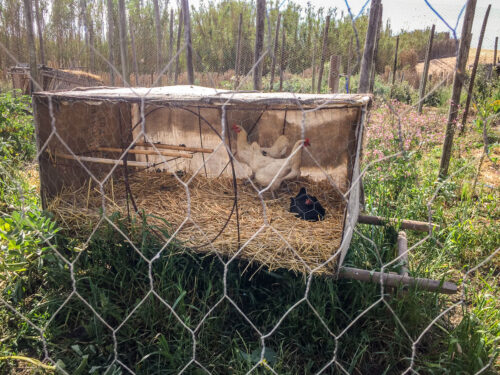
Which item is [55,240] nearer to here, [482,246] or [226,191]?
[226,191]

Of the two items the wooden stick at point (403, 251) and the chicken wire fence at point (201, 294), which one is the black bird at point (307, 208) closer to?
the chicken wire fence at point (201, 294)

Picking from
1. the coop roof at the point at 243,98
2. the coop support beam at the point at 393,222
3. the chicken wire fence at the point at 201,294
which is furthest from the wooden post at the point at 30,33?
the coop support beam at the point at 393,222

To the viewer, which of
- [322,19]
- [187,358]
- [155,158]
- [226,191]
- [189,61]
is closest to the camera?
[187,358]

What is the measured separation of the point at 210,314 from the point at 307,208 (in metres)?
0.81

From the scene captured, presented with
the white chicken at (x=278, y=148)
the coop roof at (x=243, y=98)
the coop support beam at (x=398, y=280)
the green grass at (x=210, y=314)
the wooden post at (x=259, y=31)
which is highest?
the wooden post at (x=259, y=31)

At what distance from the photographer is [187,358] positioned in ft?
4.47

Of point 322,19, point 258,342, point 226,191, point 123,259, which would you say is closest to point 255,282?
point 258,342

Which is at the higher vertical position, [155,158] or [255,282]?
[155,158]

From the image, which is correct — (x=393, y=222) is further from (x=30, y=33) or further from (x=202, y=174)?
(x=30, y=33)

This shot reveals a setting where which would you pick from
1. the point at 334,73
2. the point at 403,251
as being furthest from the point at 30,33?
the point at 403,251

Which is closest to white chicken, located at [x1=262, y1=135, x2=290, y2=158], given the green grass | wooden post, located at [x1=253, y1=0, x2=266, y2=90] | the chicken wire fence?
the chicken wire fence

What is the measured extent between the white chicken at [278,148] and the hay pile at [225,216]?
23 centimetres

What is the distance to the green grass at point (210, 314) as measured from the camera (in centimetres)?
136

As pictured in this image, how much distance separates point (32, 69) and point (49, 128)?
7.46ft
